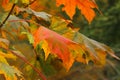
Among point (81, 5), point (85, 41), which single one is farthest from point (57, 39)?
point (81, 5)

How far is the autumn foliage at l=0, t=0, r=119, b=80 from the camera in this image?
865 mm

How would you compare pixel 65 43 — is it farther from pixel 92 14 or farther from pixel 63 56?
pixel 92 14

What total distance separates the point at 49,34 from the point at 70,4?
0.94 ft

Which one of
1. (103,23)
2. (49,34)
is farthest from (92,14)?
(103,23)

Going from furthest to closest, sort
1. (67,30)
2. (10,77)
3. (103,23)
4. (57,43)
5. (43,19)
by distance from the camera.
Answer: (103,23)
(43,19)
(67,30)
(10,77)
(57,43)

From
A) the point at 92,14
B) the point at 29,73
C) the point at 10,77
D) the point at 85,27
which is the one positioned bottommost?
the point at 85,27

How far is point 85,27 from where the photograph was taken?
207 inches

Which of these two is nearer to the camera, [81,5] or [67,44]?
[67,44]

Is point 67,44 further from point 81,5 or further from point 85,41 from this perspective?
point 81,5

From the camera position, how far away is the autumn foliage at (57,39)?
2.84 ft

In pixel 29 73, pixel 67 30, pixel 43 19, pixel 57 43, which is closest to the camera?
pixel 57 43

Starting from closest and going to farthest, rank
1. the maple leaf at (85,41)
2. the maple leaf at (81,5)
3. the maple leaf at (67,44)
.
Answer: the maple leaf at (67,44) → the maple leaf at (85,41) → the maple leaf at (81,5)

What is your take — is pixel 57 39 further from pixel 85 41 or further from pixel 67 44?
pixel 85 41

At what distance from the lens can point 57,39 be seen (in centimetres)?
86
